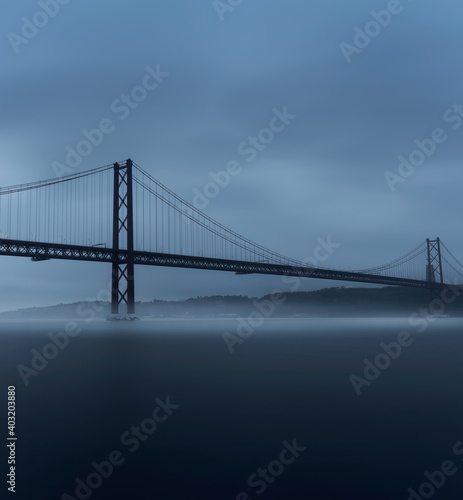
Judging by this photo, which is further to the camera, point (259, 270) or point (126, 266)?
point (259, 270)

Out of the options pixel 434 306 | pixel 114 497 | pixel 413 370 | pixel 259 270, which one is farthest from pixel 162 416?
pixel 434 306

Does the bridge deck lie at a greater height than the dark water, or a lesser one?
greater

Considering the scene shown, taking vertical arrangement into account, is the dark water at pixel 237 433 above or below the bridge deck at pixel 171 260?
below

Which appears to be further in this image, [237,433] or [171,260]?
[171,260]

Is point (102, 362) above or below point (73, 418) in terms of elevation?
above

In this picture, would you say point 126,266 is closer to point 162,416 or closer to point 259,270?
point 259,270

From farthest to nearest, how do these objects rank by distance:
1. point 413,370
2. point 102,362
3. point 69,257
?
point 69,257 < point 102,362 < point 413,370

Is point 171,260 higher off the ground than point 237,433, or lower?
higher

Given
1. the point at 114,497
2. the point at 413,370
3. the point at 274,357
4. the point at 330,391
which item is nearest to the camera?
the point at 114,497

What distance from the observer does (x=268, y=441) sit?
9.02 meters

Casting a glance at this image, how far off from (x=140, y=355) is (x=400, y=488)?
18.1 m

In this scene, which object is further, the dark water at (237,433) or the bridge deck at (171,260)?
the bridge deck at (171,260)

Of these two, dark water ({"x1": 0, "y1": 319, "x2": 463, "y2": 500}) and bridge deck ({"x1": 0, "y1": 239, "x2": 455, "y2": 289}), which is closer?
dark water ({"x1": 0, "y1": 319, "x2": 463, "y2": 500})

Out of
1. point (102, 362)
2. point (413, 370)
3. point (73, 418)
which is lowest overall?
point (73, 418)
